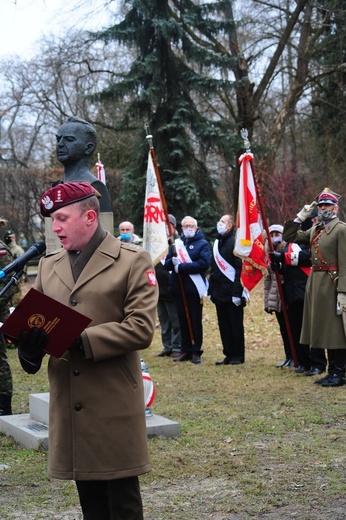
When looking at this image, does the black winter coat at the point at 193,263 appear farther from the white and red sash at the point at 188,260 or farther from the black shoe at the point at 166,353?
the black shoe at the point at 166,353

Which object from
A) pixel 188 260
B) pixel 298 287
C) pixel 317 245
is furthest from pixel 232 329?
pixel 317 245

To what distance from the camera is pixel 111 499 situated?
3.80 m

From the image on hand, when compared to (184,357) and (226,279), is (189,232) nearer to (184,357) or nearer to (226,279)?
(226,279)

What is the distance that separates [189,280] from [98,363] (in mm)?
8947

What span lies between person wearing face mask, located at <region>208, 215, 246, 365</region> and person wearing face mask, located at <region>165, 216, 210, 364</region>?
315 mm

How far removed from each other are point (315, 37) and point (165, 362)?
17998 millimetres

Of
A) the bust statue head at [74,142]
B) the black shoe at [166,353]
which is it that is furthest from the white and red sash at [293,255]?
the bust statue head at [74,142]

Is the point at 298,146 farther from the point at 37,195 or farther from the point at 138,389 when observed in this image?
the point at 138,389

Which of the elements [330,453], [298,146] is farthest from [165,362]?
[298,146]

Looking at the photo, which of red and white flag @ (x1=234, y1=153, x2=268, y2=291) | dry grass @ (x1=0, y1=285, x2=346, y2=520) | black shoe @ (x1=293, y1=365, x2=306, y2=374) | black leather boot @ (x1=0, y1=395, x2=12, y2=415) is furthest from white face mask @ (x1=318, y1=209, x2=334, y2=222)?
black leather boot @ (x1=0, y1=395, x2=12, y2=415)

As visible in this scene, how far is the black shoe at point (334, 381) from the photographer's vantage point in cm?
988

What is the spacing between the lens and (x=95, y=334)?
12.0 feet

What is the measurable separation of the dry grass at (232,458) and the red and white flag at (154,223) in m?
1.85

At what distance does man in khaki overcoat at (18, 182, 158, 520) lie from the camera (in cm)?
373
